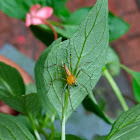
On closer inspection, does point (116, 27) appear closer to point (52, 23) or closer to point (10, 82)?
point (52, 23)

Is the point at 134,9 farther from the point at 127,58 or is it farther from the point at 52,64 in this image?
the point at 52,64

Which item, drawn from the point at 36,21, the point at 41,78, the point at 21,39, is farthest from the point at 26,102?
the point at 21,39

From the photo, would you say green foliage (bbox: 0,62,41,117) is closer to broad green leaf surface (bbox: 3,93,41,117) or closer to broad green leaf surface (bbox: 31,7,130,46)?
broad green leaf surface (bbox: 3,93,41,117)

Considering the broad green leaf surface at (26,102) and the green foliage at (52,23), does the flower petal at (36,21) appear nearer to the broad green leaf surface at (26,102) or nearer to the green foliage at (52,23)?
the green foliage at (52,23)

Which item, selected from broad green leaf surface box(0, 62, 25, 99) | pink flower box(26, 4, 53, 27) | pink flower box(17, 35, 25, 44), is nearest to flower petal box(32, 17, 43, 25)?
pink flower box(26, 4, 53, 27)

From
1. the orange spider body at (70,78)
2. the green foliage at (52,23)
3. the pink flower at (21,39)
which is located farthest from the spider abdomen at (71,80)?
the pink flower at (21,39)

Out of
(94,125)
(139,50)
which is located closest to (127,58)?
(139,50)
